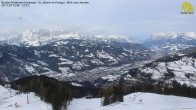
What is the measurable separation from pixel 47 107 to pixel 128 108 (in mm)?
56176

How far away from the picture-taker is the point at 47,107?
158 m

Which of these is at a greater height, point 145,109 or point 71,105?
point 145,109

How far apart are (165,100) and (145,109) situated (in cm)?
3762

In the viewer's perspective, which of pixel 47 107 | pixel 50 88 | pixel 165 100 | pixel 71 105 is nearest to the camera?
pixel 165 100

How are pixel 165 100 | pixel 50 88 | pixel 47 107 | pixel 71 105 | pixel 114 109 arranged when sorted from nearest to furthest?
pixel 114 109, pixel 165 100, pixel 47 107, pixel 50 88, pixel 71 105

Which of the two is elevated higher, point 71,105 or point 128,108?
point 128,108

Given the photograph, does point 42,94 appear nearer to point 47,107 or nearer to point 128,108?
point 47,107

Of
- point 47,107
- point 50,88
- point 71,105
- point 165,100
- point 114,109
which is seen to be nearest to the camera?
point 114,109

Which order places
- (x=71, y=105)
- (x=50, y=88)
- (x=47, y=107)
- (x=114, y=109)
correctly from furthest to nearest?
1. (x=71, y=105)
2. (x=50, y=88)
3. (x=47, y=107)
4. (x=114, y=109)

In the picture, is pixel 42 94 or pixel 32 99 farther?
pixel 32 99

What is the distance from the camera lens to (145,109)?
11144 cm

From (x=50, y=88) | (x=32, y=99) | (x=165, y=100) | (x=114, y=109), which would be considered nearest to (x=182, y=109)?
(x=114, y=109)

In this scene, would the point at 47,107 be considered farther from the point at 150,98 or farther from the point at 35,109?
the point at 150,98

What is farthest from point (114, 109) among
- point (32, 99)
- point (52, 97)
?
point (32, 99)
